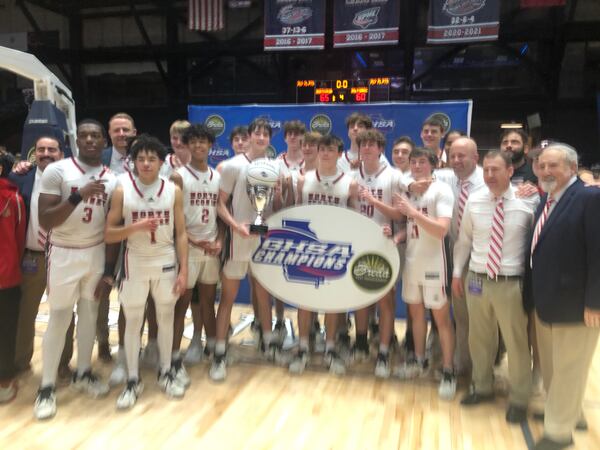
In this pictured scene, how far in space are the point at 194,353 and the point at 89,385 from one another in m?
0.83

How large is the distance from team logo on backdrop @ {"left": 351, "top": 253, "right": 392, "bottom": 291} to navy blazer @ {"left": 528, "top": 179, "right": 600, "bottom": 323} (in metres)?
1.11

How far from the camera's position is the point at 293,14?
870cm

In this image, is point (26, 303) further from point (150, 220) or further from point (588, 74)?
point (588, 74)

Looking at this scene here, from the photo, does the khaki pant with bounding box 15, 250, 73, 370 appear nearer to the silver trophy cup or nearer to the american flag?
the silver trophy cup

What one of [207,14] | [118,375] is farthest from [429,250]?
[207,14]

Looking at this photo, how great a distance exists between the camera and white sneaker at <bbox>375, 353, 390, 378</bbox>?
11.5ft

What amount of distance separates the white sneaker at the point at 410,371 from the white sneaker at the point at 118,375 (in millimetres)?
2036

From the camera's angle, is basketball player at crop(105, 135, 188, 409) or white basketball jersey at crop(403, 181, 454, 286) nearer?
basketball player at crop(105, 135, 188, 409)

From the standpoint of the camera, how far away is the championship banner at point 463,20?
7.88 m

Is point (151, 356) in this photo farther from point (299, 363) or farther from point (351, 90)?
point (351, 90)

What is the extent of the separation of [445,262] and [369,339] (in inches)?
51.2

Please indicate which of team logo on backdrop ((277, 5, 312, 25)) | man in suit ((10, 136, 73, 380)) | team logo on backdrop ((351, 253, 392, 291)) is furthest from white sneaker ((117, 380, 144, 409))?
team logo on backdrop ((277, 5, 312, 25))

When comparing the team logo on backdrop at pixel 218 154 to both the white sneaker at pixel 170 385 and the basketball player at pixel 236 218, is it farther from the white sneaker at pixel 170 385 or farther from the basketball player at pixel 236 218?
the white sneaker at pixel 170 385

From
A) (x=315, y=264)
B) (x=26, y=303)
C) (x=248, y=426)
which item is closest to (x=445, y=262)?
(x=315, y=264)
